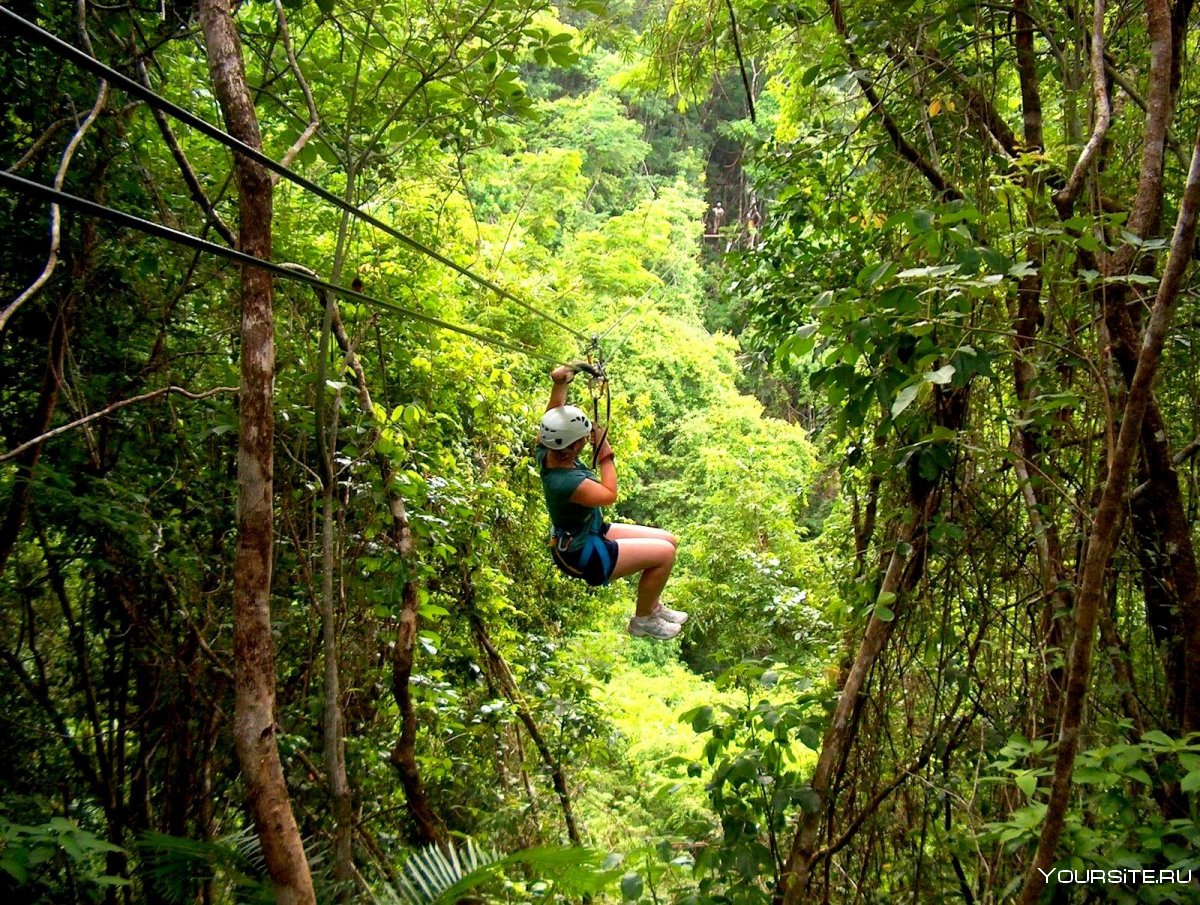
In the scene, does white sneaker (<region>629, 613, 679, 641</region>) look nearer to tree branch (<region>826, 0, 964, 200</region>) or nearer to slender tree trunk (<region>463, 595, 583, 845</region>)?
slender tree trunk (<region>463, 595, 583, 845</region>)

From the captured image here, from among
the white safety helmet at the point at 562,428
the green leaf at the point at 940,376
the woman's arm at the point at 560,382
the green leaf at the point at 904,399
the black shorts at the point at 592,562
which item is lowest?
the black shorts at the point at 592,562

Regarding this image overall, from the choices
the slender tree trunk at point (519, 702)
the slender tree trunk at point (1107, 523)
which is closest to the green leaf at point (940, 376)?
the slender tree trunk at point (1107, 523)

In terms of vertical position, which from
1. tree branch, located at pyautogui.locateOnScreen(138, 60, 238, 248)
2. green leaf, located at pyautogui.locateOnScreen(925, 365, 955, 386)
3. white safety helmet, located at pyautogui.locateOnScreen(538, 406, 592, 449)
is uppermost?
tree branch, located at pyautogui.locateOnScreen(138, 60, 238, 248)

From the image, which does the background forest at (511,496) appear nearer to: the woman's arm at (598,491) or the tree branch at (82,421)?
the tree branch at (82,421)

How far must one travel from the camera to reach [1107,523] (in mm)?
1468

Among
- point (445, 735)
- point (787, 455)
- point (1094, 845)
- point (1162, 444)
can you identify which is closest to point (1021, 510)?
point (1162, 444)

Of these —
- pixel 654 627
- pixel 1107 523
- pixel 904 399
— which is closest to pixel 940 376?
pixel 904 399

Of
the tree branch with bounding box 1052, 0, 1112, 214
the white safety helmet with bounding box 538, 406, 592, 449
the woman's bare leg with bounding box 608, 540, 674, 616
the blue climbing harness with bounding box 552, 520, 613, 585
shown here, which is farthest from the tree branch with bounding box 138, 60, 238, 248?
the tree branch with bounding box 1052, 0, 1112, 214

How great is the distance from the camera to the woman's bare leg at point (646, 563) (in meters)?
3.39

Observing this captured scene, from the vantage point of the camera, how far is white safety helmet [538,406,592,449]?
2949 mm

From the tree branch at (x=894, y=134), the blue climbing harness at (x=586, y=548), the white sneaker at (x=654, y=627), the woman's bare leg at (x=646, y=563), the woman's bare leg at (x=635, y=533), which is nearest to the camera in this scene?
the tree branch at (x=894, y=134)

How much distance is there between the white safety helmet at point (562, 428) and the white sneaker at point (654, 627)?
123 centimetres

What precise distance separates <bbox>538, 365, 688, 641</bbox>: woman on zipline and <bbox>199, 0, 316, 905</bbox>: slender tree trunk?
48.8 inches

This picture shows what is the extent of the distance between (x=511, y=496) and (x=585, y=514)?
4.76ft
